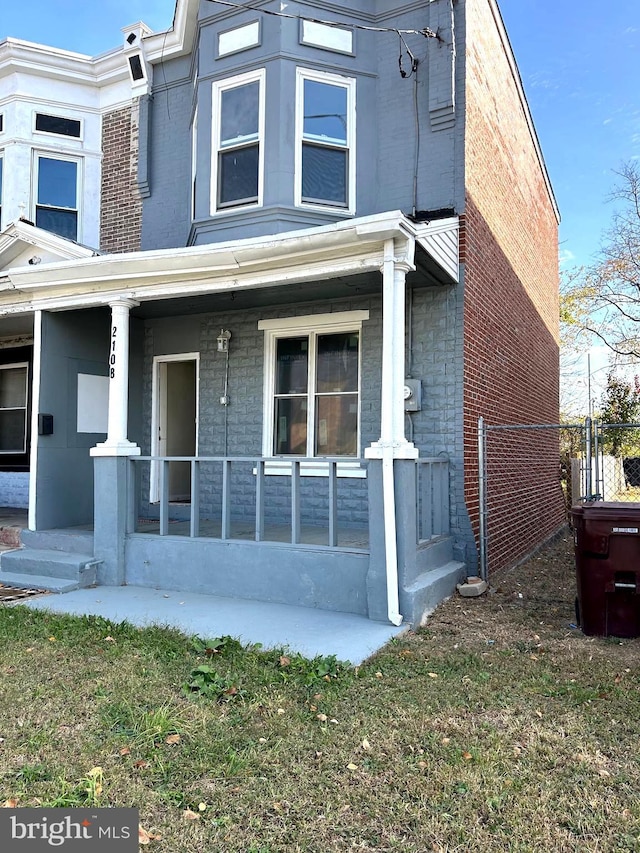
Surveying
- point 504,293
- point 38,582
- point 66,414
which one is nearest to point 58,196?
point 66,414

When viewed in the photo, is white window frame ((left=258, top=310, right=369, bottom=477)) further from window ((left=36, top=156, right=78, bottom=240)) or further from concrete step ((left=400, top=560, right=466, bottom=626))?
window ((left=36, top=156, right=78, bottom=240))

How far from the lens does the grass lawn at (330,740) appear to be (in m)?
2.61

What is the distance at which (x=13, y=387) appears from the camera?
997 cm

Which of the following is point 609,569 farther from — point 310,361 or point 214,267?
point 214,267

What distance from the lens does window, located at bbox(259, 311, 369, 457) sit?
7.47 meters

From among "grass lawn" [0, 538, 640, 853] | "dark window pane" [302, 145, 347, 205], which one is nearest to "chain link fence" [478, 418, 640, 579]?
"grass lawn" [0, 538, 640, 853]

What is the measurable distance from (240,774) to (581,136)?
29.1m

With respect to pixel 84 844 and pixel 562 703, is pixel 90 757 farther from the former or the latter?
pixel 562 703

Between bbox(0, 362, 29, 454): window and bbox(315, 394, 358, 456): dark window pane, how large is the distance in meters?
5.01

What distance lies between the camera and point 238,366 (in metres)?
8.07

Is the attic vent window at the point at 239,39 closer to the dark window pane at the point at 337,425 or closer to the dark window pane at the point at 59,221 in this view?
the dark window pane at the point at 59,221

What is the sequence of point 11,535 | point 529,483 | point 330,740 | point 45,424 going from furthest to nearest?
1. point 529,483
2. point 11,535
3. point 45,424
4. point 330,740

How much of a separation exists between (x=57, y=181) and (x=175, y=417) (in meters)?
4.15

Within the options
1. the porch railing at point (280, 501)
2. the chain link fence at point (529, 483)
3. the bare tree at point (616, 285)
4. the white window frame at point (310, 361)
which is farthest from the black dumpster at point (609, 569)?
the bare tree at point (616, 285)
